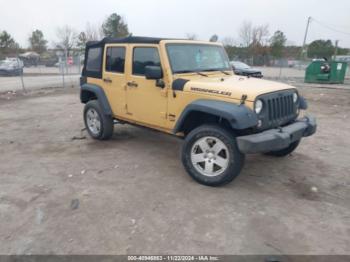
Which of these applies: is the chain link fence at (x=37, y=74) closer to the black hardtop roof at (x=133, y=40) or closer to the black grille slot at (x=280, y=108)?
the black hardtop roof at (x=133, y=40)

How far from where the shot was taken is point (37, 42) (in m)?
67.1

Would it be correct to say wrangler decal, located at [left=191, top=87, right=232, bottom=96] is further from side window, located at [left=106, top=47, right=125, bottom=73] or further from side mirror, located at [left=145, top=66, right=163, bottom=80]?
side window, located at [left=106, top=47, right=125, bottom=73]

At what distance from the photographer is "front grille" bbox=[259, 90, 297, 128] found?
3.94 metres

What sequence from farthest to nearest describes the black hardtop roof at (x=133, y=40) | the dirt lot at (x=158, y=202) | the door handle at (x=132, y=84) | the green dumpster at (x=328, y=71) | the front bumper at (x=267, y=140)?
1. the green dumpster at (x=328, y=71)
2. the door handle at (x=132, y=84)
3. the black hardtop roof at (x=133, y=40)
4. the front bumper at (x=267, y=140)
5. the dirt lot at (x=158, y=202)

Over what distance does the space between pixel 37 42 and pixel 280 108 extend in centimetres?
7274

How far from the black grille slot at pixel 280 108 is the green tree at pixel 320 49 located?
53.3m

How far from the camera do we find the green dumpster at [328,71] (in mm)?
19094

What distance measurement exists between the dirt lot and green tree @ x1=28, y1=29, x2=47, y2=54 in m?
68.0

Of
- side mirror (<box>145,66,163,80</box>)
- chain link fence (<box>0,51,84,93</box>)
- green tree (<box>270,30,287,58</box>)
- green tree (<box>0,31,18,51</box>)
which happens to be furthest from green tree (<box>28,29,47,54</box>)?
side mirror (<box>145,66,163,80</box>)

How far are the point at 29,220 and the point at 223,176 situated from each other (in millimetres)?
2351

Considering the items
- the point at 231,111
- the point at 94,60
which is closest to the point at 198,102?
the point at 231,111

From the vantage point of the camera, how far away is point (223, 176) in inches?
158

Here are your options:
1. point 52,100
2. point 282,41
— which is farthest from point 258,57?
point 52,100

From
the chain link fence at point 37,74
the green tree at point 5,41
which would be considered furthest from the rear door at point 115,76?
the green tree at point 5,41
